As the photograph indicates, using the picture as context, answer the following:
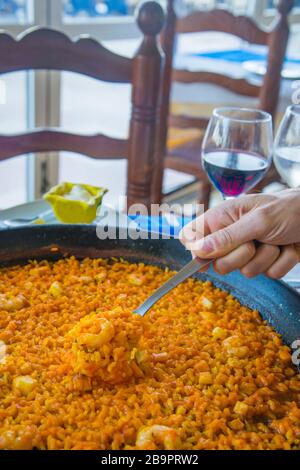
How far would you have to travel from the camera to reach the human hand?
891mm

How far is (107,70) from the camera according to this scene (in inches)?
67.1

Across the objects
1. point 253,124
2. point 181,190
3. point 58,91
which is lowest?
point 181,190

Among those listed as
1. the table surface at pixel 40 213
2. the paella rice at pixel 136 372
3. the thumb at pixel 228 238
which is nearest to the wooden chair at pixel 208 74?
the table surface at pixel 40 213

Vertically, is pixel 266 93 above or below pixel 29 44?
below

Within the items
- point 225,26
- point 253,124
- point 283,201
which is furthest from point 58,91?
point 283,201

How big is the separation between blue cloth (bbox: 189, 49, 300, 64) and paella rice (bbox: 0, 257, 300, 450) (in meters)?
2.58

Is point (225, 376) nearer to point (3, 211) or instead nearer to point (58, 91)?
point (3, 211)

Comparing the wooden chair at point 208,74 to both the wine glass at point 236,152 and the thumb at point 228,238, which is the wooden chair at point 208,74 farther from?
the thumb at point 228,238

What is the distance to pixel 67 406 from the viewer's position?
784 millimetres

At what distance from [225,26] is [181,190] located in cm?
147

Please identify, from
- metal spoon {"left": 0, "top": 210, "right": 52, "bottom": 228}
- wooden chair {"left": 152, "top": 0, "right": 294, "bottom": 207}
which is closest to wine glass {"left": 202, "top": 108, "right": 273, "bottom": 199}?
metal spoon {"left": 0, "top": 210, "right": 52, "bottom": 228}

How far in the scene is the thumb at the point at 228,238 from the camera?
88 centimetres

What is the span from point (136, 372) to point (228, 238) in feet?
0.85

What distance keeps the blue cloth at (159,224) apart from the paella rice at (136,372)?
20cm
